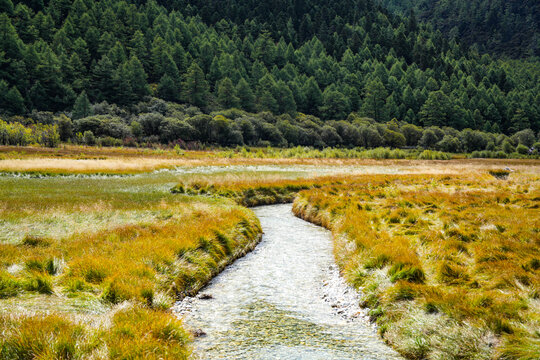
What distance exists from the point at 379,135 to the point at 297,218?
117 meters

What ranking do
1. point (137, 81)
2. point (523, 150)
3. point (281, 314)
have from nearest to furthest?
point (281, 314) → point (523, 150) → point (137, 81)

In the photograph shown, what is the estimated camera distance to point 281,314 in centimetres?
888

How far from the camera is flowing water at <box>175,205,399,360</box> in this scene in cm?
700

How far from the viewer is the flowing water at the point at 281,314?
23.0ft

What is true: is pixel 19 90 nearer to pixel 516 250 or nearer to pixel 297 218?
pixel 297 218

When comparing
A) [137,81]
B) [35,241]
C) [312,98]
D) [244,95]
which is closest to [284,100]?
[244,95]

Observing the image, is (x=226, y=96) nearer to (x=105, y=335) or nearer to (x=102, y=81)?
(x=102, y=81)

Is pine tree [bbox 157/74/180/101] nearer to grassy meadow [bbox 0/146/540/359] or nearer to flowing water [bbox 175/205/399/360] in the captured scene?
grassy meadow [bbox 0/146/540/359]

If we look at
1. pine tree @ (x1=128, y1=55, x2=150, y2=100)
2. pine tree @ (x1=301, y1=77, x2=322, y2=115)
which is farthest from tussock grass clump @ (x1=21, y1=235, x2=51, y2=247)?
pine tree @ (x1=301, y1=77, x2=322, y2=115)

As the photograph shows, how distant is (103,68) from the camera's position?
151 metres

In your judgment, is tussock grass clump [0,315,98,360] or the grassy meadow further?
the grassy meadow

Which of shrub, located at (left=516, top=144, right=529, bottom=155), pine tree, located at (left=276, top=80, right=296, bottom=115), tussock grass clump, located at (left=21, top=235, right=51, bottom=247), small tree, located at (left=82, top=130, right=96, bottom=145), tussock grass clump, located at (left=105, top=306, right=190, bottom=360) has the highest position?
pine tree, located at (left=276, top=80, right=296, bottom=115)

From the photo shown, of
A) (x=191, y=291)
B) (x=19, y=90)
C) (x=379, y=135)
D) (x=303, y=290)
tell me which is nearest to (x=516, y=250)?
(x=303, y=290)

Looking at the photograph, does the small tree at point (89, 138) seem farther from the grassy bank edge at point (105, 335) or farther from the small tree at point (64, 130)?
the grassy bank edge at point (105, 335)
